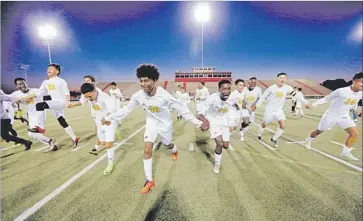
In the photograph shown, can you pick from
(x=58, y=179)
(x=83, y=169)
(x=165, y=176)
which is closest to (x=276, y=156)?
(x=165, y=176)

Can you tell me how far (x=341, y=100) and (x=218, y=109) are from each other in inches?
92.4

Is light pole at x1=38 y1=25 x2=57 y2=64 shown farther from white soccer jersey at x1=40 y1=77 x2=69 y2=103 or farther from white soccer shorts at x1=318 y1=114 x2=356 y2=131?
white soccer shorts at x1=318 y1=114 x2=356 y2=131

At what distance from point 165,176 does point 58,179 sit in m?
2.26

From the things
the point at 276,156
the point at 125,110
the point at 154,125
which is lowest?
the point at 276,156

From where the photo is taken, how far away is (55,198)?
112 inches

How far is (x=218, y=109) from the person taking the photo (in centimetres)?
375

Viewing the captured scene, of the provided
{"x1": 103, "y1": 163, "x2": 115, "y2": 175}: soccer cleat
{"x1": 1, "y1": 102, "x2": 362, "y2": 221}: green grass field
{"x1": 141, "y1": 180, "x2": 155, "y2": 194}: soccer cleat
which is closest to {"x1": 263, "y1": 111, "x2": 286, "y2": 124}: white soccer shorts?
{"x1": 1, "y1": 102, "x2": 362, "y2": 221}: green grass field

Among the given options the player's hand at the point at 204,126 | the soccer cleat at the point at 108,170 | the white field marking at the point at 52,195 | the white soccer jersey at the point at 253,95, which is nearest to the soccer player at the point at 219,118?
the player's hand at the point at 204,126

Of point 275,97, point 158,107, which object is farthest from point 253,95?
point 158,107

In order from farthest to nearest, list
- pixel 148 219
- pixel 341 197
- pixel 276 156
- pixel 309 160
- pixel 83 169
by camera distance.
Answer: pixel 276 156, pixel 309 160, pixel 83 169, pixel 341 197, pixel 148 219

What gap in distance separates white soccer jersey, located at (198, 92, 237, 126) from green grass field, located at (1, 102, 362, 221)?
119 centimetres

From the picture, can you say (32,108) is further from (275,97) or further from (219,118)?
(275,97)

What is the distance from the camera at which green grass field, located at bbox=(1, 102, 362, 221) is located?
248 cm

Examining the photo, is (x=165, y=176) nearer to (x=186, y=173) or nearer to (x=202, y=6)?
(x=186, y=173)
